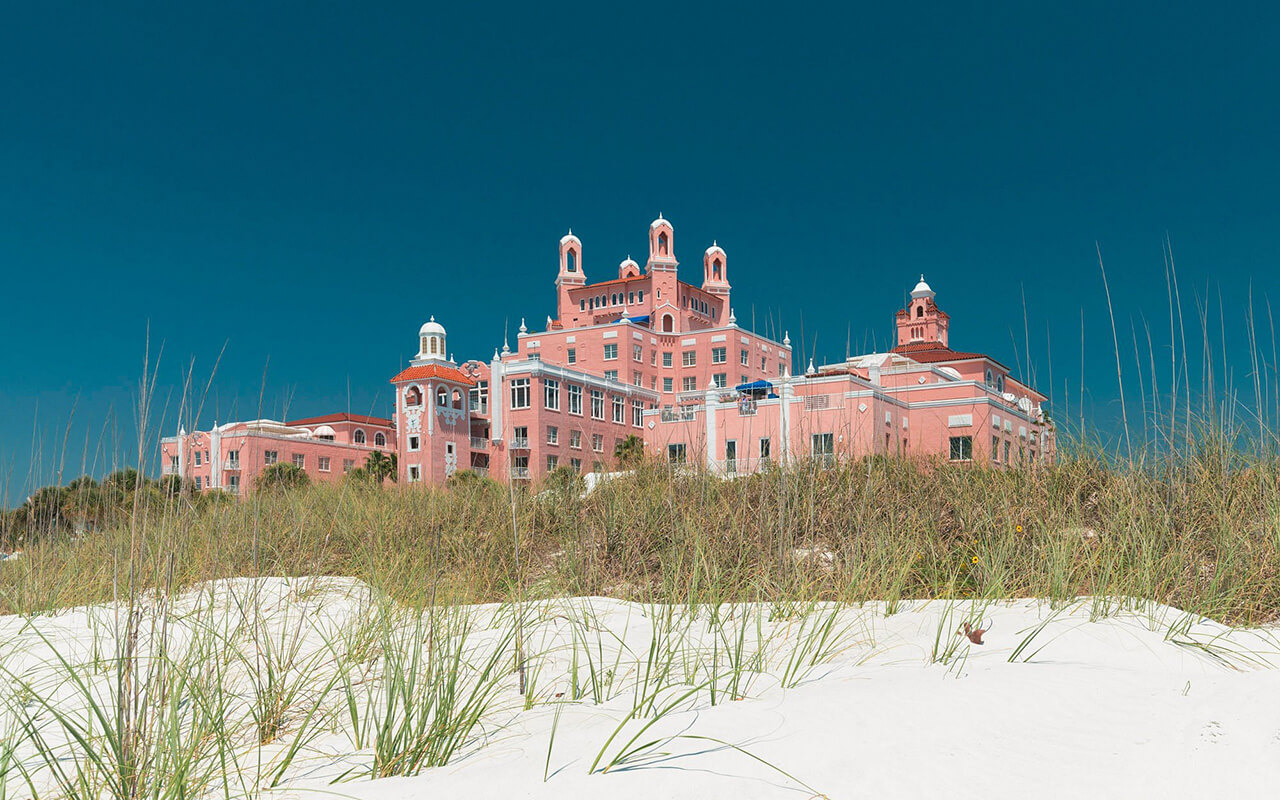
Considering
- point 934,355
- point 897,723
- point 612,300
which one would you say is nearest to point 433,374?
point 612,300

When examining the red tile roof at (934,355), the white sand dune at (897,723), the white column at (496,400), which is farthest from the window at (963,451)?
the red tile roof at (934,355)

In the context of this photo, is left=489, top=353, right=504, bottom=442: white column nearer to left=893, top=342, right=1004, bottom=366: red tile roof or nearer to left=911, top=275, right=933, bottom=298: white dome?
left=893, top=342, right=1004, bottom=366: red tile roof

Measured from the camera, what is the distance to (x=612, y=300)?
61.0 m

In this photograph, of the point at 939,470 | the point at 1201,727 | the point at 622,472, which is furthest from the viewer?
the point at 622,472

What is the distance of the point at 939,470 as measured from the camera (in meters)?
7.39

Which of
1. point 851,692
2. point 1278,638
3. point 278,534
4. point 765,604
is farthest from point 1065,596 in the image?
point 278,534

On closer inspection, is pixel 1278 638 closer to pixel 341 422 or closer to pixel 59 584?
pixel 59 584

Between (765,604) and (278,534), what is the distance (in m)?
4.51

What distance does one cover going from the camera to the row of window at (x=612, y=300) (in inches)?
2335

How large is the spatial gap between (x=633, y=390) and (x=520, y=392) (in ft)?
23.3

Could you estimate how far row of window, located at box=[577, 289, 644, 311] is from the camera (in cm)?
5931

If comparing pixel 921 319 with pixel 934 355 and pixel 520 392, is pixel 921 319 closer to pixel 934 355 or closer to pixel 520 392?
pixel 934 355

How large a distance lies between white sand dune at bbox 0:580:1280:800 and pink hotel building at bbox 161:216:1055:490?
17014 mm

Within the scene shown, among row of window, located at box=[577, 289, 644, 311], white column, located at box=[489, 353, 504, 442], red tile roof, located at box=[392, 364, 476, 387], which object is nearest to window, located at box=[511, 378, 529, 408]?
white column, located at box=[489, 353, 504, 442]
